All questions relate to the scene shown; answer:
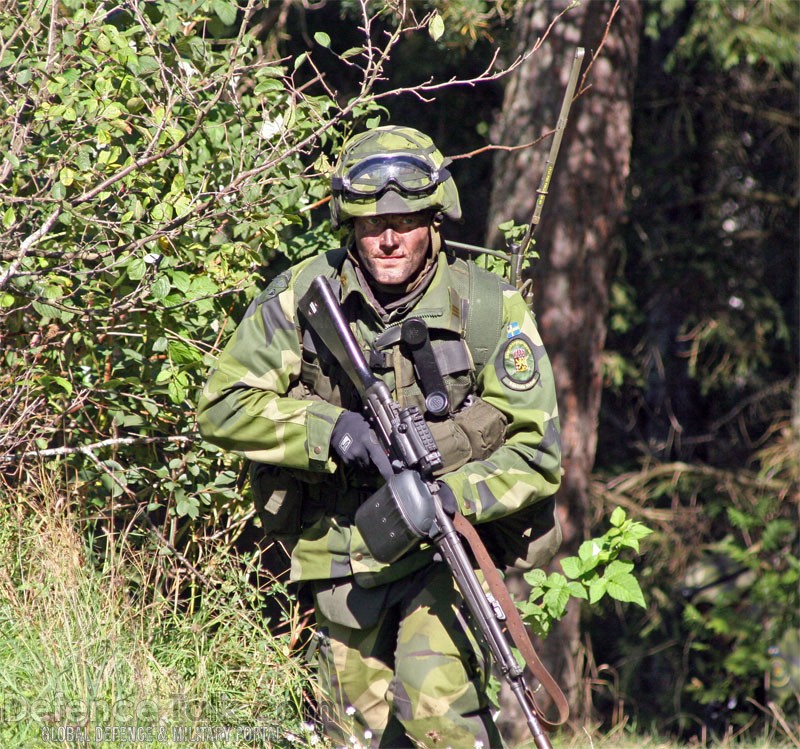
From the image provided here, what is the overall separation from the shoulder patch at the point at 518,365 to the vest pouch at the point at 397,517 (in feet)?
1.55

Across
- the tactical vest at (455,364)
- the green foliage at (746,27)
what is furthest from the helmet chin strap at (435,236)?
the green foliage at (746,27)

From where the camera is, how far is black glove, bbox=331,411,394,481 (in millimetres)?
3299

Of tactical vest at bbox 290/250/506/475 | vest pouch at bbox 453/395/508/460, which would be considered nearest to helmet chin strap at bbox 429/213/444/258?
tactical vest at bbox 290/250/506/475

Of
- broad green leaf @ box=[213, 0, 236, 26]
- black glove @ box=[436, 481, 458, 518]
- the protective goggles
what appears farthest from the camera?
broad green leaf @ box=[213, 0, 236, 26]

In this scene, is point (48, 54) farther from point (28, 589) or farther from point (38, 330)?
point (28, 589)

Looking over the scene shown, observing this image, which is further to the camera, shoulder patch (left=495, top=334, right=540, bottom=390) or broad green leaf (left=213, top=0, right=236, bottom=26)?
broad green leaf (left=213, top=0, right=236, bottom=26)

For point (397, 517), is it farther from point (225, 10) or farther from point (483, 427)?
point (225, 10)

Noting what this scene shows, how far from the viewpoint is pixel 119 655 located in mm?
3521

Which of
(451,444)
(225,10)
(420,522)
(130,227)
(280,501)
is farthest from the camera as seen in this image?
(225,10)

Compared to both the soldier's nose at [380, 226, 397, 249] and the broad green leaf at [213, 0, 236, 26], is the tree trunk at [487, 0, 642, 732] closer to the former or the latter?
the broad green leaf at [213, 0, 236, 26]

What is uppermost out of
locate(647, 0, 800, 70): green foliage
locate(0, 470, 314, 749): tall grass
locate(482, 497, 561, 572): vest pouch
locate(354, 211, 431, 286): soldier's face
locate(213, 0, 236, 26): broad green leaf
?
locate(647, 0, 800, 70): green foliage

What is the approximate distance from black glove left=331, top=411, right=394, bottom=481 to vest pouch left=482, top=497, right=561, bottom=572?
0.54 meters

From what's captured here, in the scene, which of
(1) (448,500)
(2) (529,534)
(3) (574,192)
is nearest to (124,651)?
(1) (448,500)

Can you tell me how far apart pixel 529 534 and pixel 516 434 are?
1.19 feet
